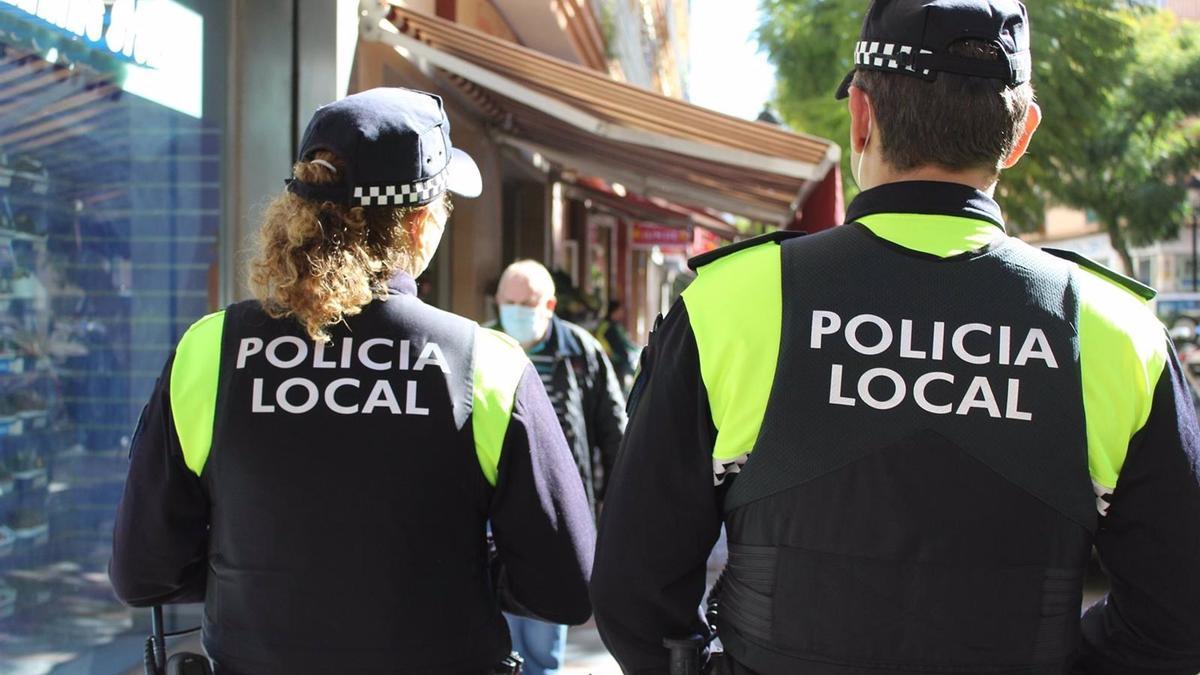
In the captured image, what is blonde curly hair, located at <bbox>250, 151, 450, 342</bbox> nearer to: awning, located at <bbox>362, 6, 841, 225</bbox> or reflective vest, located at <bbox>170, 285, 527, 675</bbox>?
reflective vest, located at <bbox>170, 285, 527, 675</bbox>

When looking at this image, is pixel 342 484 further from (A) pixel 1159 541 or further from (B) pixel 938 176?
(A) pixel 1159 541

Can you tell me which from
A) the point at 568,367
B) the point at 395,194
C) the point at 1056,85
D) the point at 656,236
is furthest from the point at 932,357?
the point at 656,236

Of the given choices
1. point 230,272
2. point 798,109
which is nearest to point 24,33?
point 230,272

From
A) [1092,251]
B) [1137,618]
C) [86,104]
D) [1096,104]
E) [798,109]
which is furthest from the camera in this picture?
[1092,251]

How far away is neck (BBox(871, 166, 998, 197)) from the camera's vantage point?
1.84m

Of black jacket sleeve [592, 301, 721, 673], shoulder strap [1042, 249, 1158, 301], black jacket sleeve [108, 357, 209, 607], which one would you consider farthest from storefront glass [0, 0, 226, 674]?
shoulder strap [1042, 249, 1158, 301]

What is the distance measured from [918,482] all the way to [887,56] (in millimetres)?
645

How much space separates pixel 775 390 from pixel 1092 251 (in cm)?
4905

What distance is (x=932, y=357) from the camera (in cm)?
173

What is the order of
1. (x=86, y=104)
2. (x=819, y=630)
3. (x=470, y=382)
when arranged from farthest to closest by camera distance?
(x=86, y=104) → (x=470, y=382) → (x=819, y=630)

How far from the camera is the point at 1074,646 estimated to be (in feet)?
5.88

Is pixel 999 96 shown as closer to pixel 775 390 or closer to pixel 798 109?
pixel 775 390

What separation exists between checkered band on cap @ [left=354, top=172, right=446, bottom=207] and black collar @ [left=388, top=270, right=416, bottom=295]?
131mm

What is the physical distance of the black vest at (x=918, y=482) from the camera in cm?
169
